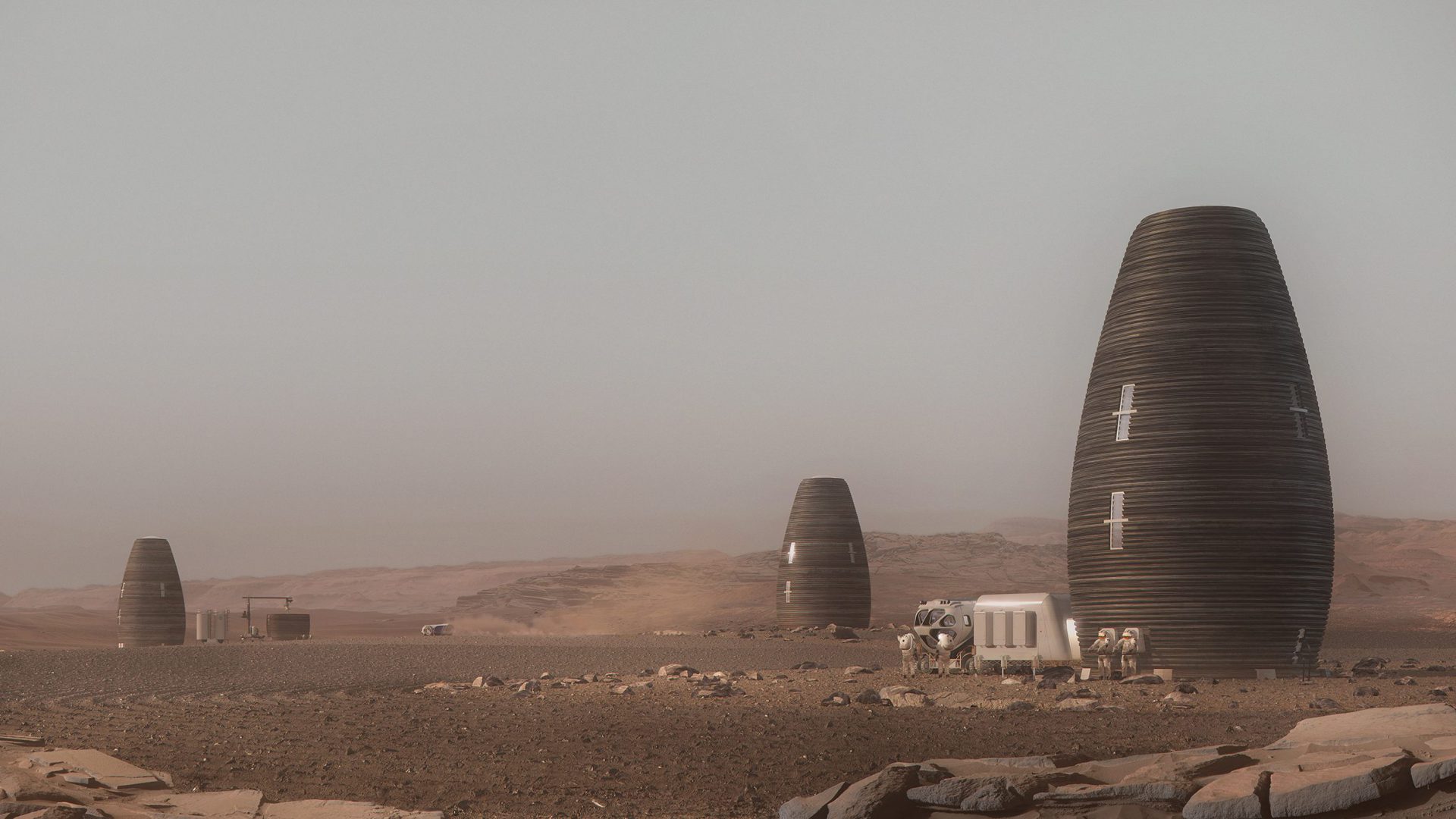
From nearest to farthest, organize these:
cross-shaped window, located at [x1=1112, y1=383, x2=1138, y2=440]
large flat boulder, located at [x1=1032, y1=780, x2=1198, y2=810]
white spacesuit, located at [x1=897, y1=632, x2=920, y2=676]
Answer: large flat boulder, located at [x1=1032, y1=780, x2=1198, y2=810], cross-shaped window, located at [x1=1112, y1=383, x2=1138, y2=440], white spacesuit, located at [x1=897, y1=632, x2=920, y2=676]

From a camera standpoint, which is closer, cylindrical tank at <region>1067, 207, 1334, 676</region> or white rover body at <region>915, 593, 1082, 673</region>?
cylindrical tank at <region>1067, 207, 1334, 676</region>

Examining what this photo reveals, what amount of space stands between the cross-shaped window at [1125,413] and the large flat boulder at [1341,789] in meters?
12.5

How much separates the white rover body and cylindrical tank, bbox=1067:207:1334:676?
169 cm

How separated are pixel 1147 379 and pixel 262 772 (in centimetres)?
1452

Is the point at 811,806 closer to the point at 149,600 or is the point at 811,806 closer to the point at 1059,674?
the point at 1059,674

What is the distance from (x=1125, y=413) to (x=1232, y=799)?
42.3ft

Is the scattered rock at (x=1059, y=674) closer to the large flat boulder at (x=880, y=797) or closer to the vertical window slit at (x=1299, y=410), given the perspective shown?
the vertical window slit at (x=1299, y=410)

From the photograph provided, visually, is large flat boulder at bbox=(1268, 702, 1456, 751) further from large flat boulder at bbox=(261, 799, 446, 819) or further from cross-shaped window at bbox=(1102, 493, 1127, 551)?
cross-shaped window at bbox=(1102, 493, 1127, 551)

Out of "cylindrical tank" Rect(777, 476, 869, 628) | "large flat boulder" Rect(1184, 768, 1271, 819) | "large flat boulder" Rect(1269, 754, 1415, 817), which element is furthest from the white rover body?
"large flat boulder" Rect(1269, 754, 1415, 817)

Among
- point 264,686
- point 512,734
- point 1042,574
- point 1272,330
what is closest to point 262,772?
point 512,734

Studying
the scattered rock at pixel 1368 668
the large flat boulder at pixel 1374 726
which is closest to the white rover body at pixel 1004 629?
the scattered rock at pixel 1368 668

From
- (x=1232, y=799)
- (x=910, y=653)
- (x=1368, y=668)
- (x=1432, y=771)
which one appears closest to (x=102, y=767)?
(x=1232, y=799)

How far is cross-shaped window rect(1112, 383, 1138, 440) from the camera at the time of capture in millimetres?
21391

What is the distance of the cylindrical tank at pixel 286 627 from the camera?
38688 millimetres
